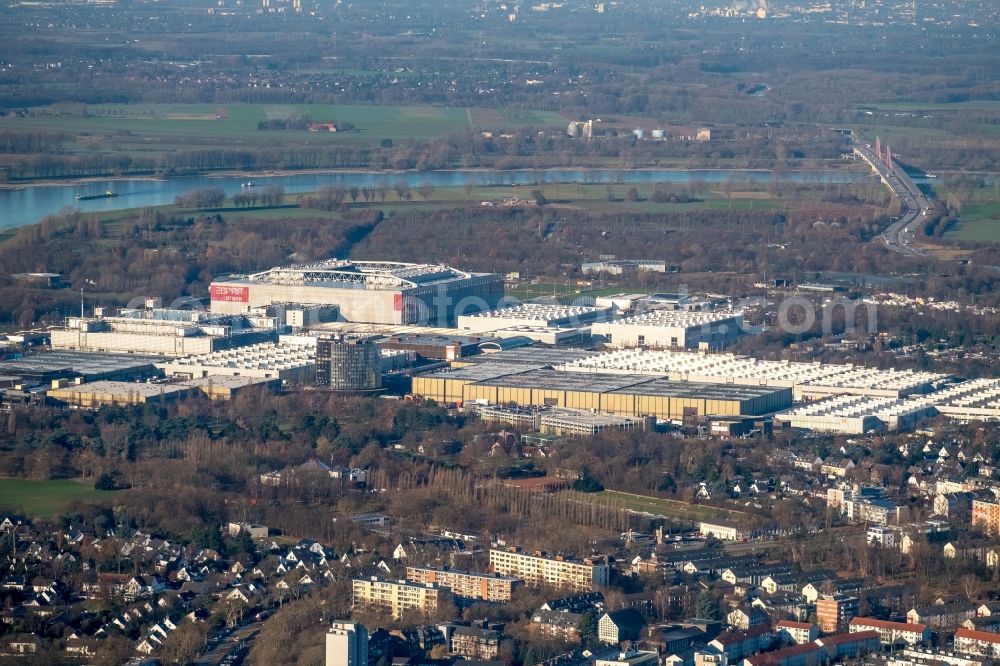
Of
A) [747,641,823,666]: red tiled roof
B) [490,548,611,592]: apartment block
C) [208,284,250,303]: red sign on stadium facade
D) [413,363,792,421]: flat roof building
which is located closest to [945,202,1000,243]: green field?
[208,284,250,303]: red sign on stadium facade

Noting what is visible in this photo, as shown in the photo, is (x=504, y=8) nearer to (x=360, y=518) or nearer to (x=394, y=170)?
(x=394, y=170)

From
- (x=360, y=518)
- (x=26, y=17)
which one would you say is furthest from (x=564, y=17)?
(x=360, y=518)

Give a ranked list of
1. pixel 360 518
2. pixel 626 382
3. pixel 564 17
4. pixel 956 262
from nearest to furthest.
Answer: pixel 360 518 < pixel 626 382 < pixel 956 262 < pixel 564 17

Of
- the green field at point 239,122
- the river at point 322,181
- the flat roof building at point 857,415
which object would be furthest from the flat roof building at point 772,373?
the green field at point 239,122

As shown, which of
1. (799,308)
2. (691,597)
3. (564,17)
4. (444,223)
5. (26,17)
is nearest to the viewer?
(691,597)

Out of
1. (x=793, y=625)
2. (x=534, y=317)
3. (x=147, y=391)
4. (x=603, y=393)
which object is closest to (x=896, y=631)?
(x=793, y=625)

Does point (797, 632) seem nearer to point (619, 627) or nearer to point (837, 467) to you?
point (619, 627)

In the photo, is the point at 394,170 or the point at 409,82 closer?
the point at 394,170
